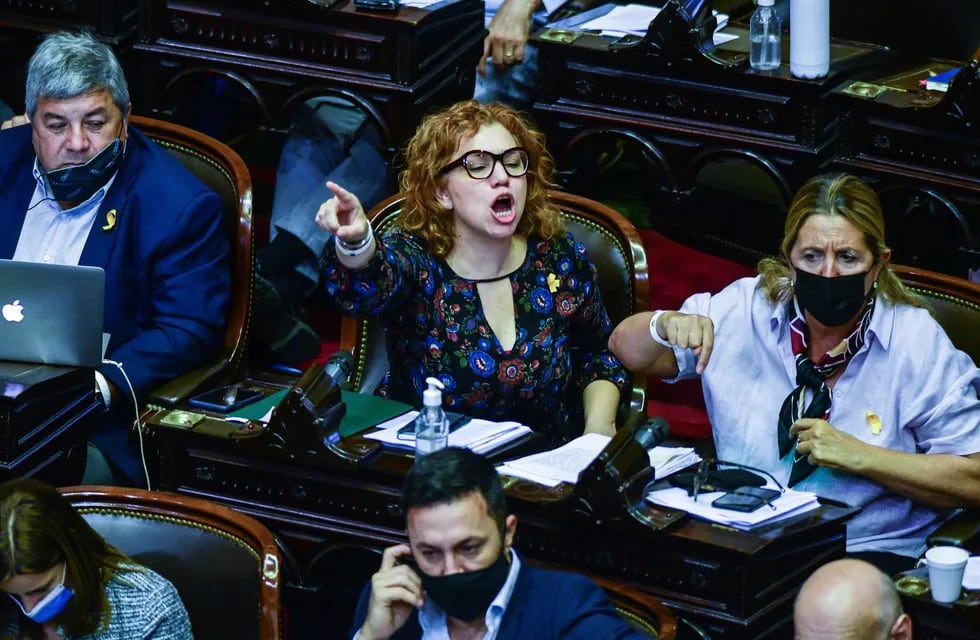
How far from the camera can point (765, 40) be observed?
4.05m

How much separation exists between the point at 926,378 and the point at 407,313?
1.00m

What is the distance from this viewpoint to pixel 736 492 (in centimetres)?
299

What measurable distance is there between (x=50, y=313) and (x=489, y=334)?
32.9 inches

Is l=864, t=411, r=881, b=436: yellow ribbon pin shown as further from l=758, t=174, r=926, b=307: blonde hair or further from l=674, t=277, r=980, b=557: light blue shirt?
l=758, t=174, r=926, b=307: blonde hair

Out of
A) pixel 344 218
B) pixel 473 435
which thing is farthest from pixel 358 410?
pixel 344 218

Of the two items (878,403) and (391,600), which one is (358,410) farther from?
(878,403)

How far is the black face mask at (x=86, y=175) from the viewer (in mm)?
3670

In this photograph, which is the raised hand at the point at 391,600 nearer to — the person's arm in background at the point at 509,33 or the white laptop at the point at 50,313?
the white laptop at the point at 50,313

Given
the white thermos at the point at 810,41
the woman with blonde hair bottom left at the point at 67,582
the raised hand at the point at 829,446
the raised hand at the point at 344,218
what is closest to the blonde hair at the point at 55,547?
the woman with blonde hair bottom left at the point at 67,582

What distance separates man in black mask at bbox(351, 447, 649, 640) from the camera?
259 cm

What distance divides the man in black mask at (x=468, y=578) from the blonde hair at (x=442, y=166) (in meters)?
0.89

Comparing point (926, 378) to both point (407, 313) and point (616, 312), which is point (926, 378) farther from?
point (407, 313)

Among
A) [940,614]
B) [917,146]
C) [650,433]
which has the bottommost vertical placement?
[940,614]

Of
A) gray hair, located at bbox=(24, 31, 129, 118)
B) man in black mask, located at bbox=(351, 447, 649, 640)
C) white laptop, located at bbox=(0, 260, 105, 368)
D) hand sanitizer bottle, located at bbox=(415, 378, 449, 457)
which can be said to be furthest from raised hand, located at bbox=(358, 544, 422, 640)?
gray hair, located at bbox=(24, 31, 129, 118)
